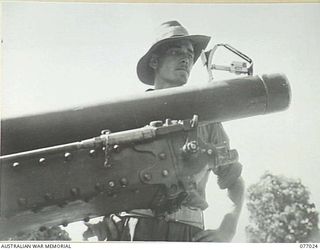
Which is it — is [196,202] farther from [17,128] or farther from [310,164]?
[17,128]

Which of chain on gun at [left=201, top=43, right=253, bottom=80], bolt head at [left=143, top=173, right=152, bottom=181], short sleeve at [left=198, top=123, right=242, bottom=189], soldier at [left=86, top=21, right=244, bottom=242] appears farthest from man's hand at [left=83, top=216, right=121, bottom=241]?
chain on gun at [left=201, top=43, right=253, bottom=80]

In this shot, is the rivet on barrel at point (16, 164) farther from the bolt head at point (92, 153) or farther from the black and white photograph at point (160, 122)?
the bolt head at point (92, 153)

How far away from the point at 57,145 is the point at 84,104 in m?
0.12

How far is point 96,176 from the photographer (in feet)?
4.04

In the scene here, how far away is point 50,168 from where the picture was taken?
122cm

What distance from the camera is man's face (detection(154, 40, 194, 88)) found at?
4.31ft

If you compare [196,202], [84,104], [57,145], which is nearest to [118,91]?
[84,104]

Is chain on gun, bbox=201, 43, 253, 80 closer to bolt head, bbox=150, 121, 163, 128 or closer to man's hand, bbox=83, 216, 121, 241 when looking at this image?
bolt head, bbox=150, 121, 163, 128

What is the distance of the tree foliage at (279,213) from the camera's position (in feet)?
4.30

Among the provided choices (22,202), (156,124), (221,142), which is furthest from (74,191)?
(221,142)

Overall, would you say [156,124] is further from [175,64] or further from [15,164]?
[15,164]

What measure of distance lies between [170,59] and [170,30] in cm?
7

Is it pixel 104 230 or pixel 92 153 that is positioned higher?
pixel 92 153

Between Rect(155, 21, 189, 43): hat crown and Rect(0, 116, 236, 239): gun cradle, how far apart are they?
0.21 m
